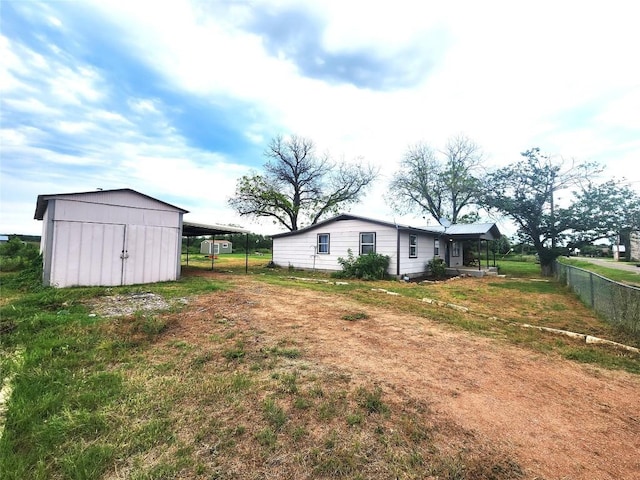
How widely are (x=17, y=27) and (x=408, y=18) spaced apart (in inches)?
349

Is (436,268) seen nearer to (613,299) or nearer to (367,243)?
(367,243)

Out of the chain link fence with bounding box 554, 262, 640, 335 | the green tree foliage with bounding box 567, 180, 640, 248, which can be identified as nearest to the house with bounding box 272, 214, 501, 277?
the green tree foliage with bounding box 567, 180, 640, 248

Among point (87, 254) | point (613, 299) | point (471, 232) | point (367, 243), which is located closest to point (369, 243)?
point (367, 243)

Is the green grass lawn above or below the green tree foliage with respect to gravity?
below

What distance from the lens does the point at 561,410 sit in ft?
8.54

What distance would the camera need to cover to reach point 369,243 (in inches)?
562

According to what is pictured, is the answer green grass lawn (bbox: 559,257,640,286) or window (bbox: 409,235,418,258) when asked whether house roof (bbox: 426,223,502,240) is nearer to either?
window (bbox: 409,235,418,258)

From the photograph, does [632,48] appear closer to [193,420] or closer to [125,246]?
[193,420]

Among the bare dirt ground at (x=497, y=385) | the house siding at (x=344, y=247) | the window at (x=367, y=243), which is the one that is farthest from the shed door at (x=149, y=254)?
the window at (x=367, y=243)

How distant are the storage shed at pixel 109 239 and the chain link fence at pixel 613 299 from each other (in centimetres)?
1179

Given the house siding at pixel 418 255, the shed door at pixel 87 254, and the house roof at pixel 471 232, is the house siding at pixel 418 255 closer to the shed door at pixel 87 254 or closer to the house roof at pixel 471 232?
the house roof at pixel 471 232

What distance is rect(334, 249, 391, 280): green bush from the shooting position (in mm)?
13047

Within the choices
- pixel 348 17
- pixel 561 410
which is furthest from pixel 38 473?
pixel 348 17

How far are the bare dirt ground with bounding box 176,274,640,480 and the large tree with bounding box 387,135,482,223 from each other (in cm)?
2534
